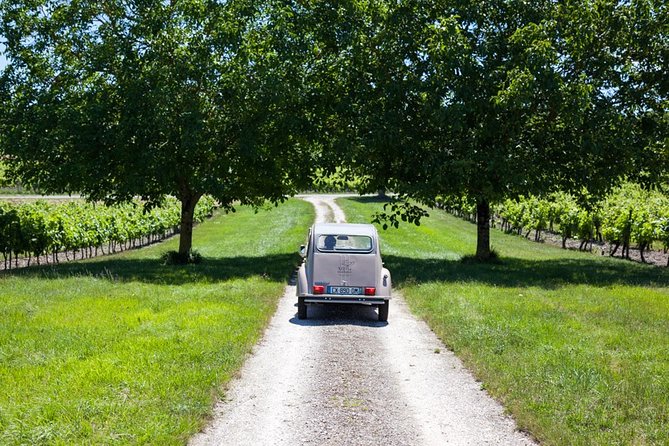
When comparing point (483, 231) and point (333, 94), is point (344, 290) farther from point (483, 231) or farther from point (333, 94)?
point (483, 231)

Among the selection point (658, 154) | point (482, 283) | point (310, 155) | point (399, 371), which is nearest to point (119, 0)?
point (310, 155)

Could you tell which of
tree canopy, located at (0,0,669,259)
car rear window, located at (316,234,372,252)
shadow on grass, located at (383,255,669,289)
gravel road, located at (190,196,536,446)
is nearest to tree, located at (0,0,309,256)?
tree canopy, located at (0,0,669,259)

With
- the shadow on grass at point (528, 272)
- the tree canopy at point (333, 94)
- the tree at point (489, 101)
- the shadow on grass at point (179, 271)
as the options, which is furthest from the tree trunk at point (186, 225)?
the shadow on grass at point (528, 272)

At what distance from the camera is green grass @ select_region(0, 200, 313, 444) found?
7.34m

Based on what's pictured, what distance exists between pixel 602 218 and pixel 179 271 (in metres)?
22.4

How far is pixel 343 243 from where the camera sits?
14.8m

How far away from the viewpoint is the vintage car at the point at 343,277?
46.0 feet

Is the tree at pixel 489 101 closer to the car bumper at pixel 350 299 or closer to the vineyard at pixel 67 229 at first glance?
the car bumper at pixel 350 299

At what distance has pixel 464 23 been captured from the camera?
893 inches

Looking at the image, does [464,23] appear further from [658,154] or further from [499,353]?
[499,353]

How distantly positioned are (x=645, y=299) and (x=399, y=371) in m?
9.02

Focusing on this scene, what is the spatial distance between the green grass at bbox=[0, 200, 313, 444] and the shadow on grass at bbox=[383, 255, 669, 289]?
4.59m

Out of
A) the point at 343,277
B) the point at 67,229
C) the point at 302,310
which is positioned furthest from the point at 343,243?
the point at 67,229

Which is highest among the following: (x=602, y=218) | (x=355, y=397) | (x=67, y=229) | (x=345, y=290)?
(x=602, y=218)
